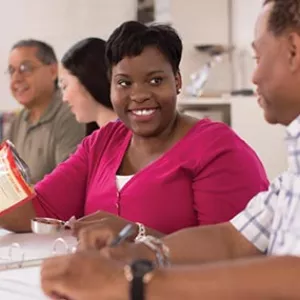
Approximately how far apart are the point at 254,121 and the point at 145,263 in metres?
3.09

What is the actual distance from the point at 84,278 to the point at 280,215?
346mm

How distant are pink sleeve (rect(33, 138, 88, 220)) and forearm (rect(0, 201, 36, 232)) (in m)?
0.03

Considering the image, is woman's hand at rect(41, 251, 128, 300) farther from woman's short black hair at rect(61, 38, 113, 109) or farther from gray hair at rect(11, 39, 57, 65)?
gray hair at rect(11, 39, 57, 65)

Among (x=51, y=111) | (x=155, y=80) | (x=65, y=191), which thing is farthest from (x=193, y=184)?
(x=51, y=111)

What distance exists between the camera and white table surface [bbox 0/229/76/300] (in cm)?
104

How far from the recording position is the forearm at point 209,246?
3.50 feet

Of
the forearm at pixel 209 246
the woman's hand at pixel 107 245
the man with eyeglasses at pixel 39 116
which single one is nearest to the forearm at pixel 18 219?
the woman's hand at pixel 107 245

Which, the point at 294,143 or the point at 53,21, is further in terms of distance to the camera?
the point at 53,21

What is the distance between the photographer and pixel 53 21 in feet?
12.9

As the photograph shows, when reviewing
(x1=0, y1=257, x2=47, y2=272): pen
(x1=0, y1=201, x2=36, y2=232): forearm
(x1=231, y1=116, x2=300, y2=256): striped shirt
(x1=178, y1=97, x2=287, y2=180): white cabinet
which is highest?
(x1=231, y1=116, x2=300, y2=256): striped shirt

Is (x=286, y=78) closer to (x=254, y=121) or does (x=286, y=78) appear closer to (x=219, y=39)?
(x=254, y=121)

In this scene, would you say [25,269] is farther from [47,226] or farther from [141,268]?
[141,268]

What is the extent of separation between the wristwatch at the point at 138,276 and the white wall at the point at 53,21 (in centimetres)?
319

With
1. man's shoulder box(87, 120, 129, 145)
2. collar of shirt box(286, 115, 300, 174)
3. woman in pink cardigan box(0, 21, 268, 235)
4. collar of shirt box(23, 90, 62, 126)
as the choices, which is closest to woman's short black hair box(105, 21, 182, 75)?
woman in pink cardigan box(0, 21, 268, 235)
